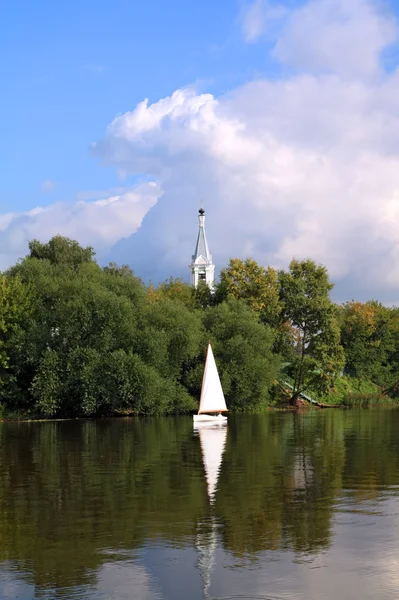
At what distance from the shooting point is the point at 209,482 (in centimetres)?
2577

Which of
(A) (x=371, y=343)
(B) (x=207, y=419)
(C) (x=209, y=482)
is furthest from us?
(A) (x=371, y=343)

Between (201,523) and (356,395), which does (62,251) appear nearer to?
(356,395)

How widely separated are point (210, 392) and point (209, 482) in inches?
1378

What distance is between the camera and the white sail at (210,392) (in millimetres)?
60250

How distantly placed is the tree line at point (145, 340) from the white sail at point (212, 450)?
1689 cm

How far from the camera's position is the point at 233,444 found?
132 ft

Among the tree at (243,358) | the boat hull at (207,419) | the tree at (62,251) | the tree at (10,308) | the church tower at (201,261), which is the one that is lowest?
the boat hull at (207,419)

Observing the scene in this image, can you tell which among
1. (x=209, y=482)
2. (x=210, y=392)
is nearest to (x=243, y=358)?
(x=210, y=392)

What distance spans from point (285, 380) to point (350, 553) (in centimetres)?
7820

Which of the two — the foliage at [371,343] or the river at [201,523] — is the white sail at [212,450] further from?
the foliage at [371,343]

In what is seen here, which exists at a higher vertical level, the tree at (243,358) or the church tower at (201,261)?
the church tower at (201,261)

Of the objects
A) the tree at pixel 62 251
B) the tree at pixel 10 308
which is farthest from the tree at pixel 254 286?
the tree at pixel 10 308

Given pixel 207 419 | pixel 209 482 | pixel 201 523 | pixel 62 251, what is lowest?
pixel 201 523

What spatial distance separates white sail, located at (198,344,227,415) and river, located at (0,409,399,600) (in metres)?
22.4
